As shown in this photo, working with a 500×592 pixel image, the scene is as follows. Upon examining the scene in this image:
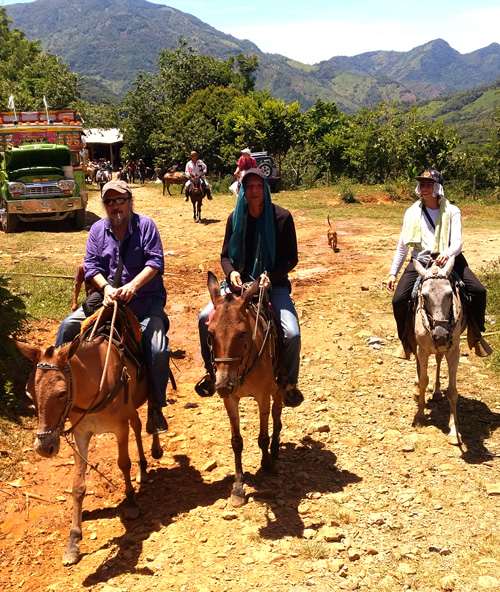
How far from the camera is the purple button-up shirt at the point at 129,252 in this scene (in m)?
5.09

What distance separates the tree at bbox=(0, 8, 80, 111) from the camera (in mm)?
41959

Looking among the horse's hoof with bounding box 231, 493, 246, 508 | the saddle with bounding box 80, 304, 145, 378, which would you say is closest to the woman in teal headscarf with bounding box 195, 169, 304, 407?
the saddle with bounding box 80, 304, 145, 378

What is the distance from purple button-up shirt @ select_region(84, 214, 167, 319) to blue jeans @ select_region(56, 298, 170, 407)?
22cm

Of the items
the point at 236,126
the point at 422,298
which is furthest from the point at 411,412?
the point at 236,126

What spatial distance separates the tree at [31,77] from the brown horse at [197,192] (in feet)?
72.1

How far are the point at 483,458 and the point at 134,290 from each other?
3612 mm

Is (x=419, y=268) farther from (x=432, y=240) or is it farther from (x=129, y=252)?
(x=129, y=252)

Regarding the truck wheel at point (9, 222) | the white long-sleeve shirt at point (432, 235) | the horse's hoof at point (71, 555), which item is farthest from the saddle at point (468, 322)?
the truck wheel at point (9, 222)

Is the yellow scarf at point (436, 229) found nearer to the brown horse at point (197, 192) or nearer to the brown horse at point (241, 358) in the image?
the brown horse at point (241, 358)

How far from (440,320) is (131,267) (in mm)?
2903

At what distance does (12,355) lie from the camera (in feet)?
21.5

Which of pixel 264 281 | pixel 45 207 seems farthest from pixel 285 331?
pixel 45 207

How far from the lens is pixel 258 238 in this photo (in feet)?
17.1

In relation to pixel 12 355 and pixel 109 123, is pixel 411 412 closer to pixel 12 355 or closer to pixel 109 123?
pixel 12 355
